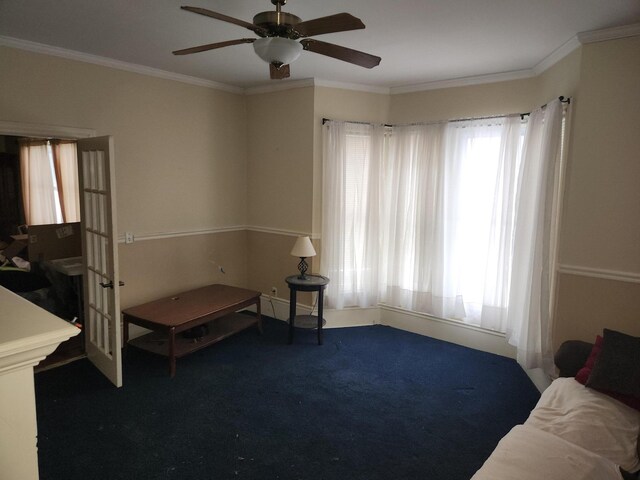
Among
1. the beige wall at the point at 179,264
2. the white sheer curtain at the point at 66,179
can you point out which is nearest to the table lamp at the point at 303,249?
the beige wall at the point at 179,264

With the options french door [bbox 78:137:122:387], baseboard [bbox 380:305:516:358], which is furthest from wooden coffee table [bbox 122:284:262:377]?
baseboard [bbox 380:305:516:358]

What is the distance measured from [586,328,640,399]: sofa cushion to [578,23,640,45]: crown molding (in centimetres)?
196

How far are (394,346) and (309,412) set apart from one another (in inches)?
58.2

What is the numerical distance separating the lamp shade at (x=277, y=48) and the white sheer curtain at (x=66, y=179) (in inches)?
162

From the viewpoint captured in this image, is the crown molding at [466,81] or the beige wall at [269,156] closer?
the beige wall at [269,156]

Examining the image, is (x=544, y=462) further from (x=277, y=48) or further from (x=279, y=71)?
(x=279, y=71)

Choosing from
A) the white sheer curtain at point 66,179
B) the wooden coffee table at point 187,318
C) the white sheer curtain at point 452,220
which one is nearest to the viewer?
the white sheer curtain at point 452,220

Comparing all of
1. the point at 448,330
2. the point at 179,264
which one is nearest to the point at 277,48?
the point at 179,264

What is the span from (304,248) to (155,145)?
1809 millimetres

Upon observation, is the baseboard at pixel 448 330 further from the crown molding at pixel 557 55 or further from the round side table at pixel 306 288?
the crown molding at pixel 557 55

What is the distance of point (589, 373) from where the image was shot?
98.0 inches

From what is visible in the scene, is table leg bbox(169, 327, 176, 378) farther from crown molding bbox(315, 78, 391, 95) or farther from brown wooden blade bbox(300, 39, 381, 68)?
crown molding bbox(315, 78, 391, 95)

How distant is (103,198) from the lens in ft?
10.4

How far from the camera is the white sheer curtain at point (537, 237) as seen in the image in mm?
3109
